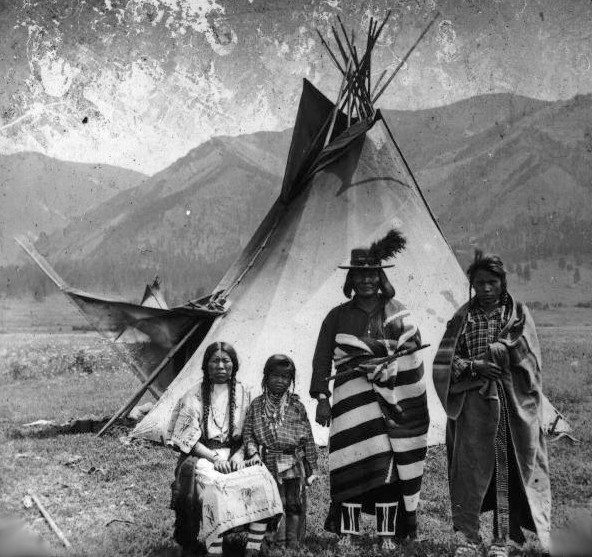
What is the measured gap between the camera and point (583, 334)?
13797 millimetres

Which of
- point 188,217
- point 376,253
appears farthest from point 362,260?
point 188,217

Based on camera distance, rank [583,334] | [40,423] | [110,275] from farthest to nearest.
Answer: [110,275] → [583,334] → [40,423]

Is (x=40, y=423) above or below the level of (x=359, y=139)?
below

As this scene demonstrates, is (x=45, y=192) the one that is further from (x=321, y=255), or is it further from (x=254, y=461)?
(x=254, y=461)

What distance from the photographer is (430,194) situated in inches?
1341

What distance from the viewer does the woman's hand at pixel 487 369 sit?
11.6 ft

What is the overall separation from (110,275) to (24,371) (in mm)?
22031

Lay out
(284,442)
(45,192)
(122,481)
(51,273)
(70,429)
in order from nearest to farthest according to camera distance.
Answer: (284,442)
(122,481)
(51,273)
(70,429)
(45,192)

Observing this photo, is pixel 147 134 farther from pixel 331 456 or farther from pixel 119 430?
pixel 331 456

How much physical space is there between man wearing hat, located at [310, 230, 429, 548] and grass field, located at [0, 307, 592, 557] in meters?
0.23

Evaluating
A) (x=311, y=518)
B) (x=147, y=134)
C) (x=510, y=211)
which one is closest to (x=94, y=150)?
(x=147, y=134)

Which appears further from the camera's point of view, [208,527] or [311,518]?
[311,518]

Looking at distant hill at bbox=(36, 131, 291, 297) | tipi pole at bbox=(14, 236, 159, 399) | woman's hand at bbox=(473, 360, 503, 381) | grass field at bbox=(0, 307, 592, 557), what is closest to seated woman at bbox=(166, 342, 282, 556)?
grass field at bbox=(0, 307, 592, 557)

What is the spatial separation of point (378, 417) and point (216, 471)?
1058mm
